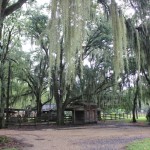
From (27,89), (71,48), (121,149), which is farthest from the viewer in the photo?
(27,89)

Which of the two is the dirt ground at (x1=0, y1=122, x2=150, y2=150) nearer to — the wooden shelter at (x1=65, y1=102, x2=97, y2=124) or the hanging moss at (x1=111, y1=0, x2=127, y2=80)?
the hanging moss at (x1=111, y1=0, x2=127, y2=80)

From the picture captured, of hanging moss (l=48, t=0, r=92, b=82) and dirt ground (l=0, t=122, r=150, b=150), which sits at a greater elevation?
hanging moss (l=48, t=0, r=92, b=82)

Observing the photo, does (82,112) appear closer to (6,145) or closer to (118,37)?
(6,145)

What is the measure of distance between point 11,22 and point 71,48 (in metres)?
19.0

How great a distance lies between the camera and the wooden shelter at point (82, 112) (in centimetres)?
3291

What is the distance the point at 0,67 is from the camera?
2253 centimetres

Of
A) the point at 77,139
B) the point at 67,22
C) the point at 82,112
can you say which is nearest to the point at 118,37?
the point at 67,22

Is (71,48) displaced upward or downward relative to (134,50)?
downward

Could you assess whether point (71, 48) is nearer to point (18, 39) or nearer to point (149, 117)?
point (18, 39)

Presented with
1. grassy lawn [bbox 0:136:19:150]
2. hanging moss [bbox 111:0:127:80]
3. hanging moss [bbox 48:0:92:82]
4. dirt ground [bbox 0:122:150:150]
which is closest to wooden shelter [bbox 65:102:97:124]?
dirt ground [bbox 0:122:150:150]

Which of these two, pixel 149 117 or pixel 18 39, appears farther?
pixel 149 117

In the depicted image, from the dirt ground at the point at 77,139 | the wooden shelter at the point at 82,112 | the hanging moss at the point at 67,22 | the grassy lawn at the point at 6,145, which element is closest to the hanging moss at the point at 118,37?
the hanging moss at the point at 67,22

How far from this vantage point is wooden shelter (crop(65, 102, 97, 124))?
32906mm

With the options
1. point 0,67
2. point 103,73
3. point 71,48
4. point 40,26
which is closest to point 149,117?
point 103,73
